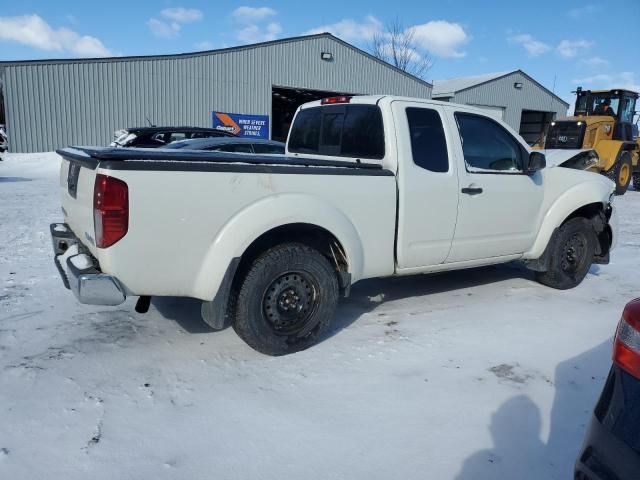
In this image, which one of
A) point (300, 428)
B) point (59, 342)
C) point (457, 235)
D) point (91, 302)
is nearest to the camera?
point (300, 428)

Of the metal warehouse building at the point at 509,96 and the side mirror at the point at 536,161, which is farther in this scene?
the metal warehouse building at the point at 509,96

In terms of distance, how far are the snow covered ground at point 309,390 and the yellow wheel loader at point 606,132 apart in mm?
11601

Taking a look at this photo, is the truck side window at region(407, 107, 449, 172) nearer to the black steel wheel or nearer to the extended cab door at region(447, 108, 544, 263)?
the extended cab door at region(447, 108, 544, 263)

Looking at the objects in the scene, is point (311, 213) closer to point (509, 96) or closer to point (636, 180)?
point (636, 180)

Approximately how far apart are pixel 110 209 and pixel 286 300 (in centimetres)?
138

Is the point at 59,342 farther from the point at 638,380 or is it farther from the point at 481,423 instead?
the point at 638,380

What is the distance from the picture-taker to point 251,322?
3527 mm

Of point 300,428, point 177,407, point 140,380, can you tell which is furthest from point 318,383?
point 140,380

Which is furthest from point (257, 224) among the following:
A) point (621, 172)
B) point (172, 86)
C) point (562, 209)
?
point (172, 86)

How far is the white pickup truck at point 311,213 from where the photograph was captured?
10.1ft

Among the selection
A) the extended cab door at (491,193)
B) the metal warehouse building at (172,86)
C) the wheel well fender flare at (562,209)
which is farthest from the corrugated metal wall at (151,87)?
the wheel well fender flare at (562,209)

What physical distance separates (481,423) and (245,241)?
182cm

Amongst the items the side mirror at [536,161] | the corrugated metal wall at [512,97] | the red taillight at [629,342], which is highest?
the corrugated metal wall at [512,97]

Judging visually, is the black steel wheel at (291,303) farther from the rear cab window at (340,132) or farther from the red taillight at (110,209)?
the rear cab window at (340,132)
